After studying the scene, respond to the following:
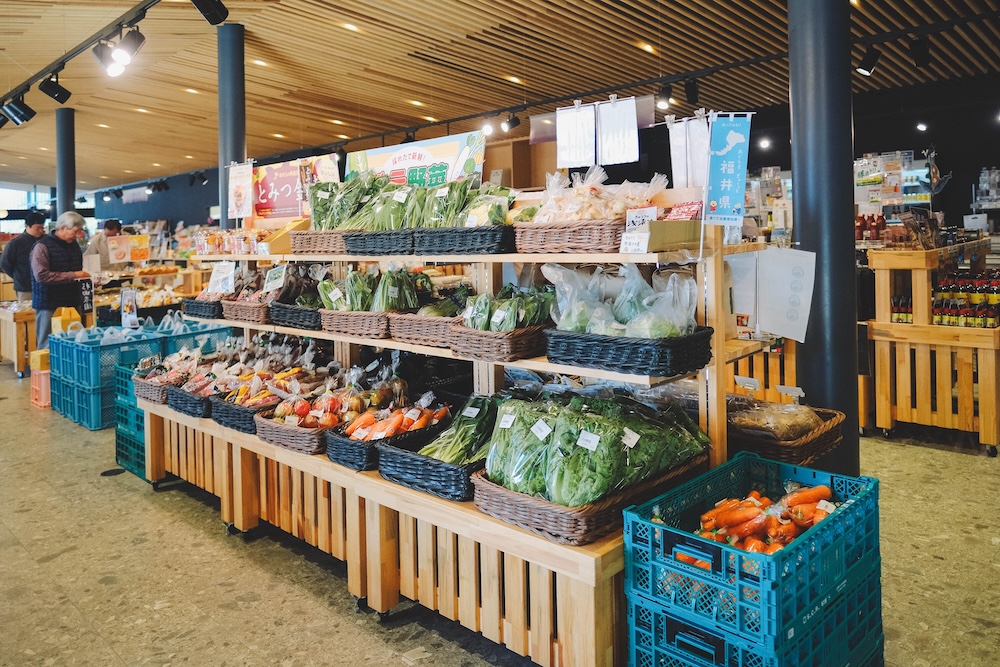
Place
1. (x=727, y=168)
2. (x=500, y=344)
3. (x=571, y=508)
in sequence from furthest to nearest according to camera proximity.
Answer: (x=500, y=344)
(x=727, y=168)
(x=571, y=508)

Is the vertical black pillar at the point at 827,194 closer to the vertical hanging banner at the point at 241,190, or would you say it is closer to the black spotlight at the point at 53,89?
the vertical hanging banner at the point at 241,190

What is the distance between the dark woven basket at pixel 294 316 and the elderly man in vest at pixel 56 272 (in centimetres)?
470

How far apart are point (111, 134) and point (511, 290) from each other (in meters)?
12.3

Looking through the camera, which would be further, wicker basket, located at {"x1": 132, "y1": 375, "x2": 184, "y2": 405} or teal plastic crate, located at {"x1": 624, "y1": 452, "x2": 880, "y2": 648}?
wicker basket, located at {"x1": 132, "y1": 375, "x2": 184, "y2": 405}

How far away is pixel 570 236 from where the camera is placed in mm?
2373

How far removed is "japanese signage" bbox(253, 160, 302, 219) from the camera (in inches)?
165

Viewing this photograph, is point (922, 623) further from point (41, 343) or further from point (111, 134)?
point (111, 134)

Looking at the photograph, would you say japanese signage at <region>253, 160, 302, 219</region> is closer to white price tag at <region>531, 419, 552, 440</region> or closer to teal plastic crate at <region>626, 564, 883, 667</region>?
white price tag at <region>531, 419, 552, 440</region>

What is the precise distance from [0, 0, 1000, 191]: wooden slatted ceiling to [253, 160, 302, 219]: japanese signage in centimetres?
224

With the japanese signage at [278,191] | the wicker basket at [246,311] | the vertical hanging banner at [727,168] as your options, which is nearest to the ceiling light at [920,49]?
the vertical hanging banner at [727,168]

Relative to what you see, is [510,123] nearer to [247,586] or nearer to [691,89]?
[691,89]

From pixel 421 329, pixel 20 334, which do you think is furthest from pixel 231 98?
pixel 421 329

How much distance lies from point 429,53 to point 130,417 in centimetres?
463

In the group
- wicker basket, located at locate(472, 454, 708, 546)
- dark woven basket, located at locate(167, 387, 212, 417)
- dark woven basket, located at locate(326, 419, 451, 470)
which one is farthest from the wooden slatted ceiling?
wicker basket, located at locate(472, 454, 708, 546)
